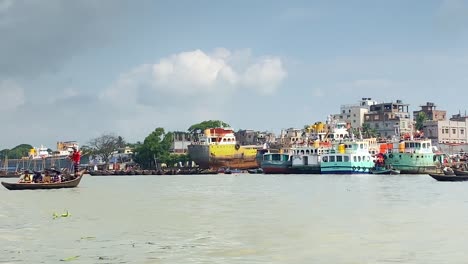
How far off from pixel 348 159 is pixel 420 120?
4312 cm

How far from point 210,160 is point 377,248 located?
93093 mm

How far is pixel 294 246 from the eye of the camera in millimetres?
19109

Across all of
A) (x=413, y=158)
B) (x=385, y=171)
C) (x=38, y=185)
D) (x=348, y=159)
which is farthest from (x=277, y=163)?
(x=38, y=185)

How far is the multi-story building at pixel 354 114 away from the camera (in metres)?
136

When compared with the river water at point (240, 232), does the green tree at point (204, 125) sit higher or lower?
higher

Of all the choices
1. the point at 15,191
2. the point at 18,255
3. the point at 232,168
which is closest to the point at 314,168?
the point at 232,168

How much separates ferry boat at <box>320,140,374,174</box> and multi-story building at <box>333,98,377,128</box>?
4130 centimetres

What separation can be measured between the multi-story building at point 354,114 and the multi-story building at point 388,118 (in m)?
1.16

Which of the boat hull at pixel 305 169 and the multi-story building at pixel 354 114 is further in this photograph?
the multi-story building at pixel 354 114

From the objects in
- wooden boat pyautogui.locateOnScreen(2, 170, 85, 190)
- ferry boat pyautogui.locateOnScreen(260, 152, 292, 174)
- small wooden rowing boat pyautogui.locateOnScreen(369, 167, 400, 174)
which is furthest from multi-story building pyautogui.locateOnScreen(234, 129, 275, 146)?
wooden boat pyautogui.locateOnScreen(2, 170, 85, 190)

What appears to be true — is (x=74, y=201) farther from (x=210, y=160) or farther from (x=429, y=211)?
(x=210, y=160)

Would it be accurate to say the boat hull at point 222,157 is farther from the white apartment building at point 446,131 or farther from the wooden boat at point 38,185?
the wooden boat at point 38,185

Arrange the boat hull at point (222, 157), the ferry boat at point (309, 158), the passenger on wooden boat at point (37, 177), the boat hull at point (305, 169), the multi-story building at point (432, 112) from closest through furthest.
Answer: the passenger on wooden boat at point (37, 177)
the boat hull at point (305, 169)
the ferry boat at point (309, 158)
the boat hull at point (222, 157)
the multi-story building at point (432, 112)

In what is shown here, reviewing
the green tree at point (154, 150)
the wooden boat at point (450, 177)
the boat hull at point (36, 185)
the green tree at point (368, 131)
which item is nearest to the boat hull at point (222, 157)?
the green tree at point (154, 150)
